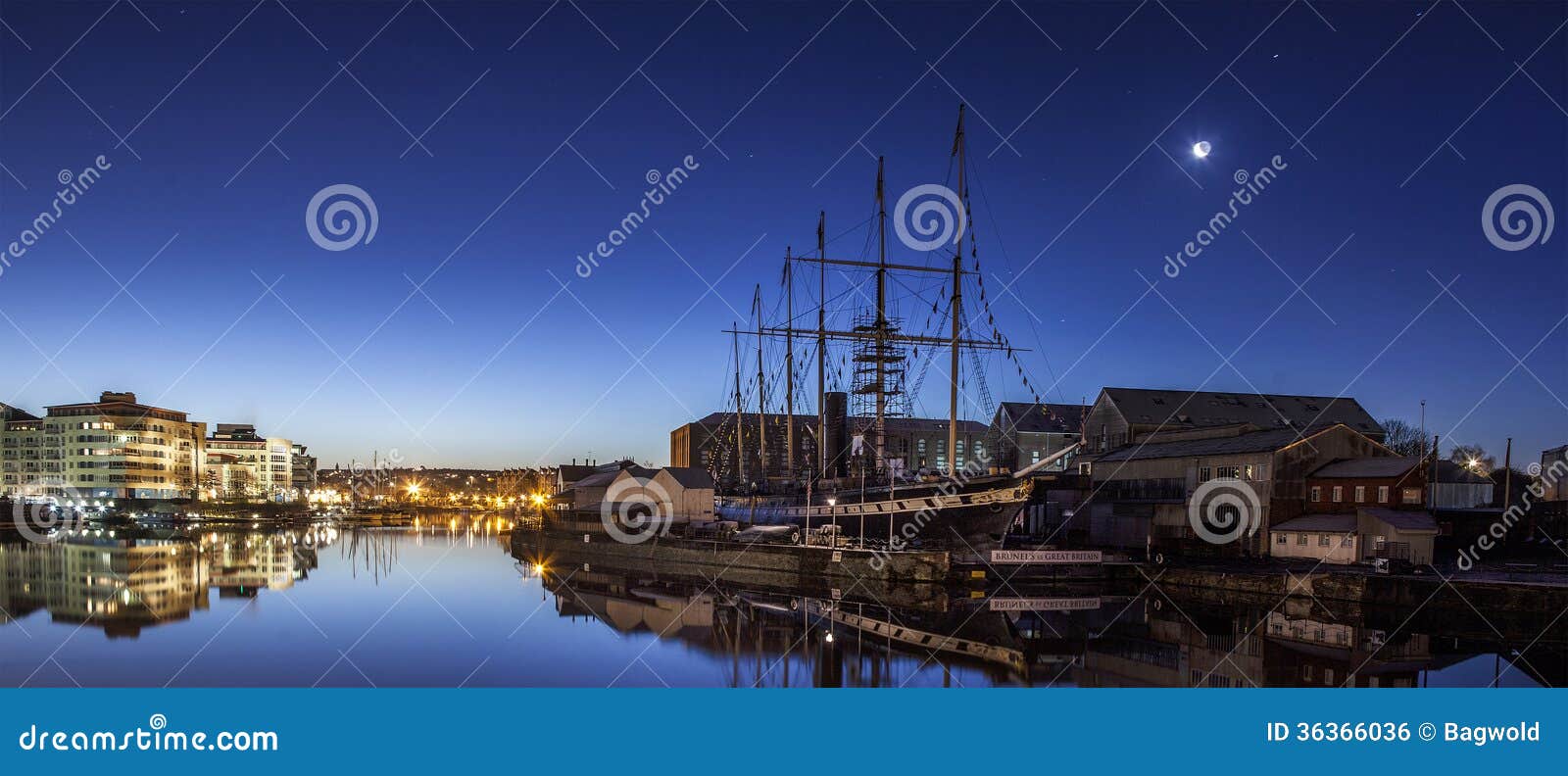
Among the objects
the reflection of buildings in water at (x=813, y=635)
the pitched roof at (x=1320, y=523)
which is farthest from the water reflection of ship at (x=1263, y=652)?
the pitched roof at (x=1320, y=523)

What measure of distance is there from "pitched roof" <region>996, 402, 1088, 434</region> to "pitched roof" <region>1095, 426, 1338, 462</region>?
21907mm

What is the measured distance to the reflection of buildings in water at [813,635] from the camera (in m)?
20.7

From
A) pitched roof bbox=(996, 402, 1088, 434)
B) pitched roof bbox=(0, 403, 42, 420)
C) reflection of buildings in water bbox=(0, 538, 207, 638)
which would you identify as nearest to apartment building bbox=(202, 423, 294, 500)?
pitched roof bbox=(0, 403, 42, 420)

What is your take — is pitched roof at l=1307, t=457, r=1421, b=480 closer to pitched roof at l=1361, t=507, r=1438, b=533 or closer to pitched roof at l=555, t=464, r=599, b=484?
pitched roof at l=1361, t=507, r=1438, b=533

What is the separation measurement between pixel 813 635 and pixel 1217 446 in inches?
943

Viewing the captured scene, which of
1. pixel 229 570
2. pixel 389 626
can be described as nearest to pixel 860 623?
pixel 389 626

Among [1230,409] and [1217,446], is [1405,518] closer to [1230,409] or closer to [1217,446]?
[1217,446]

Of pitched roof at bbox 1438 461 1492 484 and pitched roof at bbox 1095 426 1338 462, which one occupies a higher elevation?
pitched roof at bbox 1095 426 1338 462

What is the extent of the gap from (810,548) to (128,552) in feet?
141

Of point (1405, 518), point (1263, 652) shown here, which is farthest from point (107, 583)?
point (1405, 518)

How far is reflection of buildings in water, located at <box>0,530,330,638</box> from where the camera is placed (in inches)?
1185

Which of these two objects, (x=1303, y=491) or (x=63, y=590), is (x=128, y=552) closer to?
(x=63, y=590)

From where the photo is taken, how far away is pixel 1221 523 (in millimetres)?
39469

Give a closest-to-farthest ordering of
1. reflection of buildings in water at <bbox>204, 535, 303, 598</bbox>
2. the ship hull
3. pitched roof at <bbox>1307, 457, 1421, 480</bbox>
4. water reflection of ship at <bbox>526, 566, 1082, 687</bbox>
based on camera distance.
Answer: water reflection of ship at <bbox>526, 566, 1082, 687</bbox>, pitched roof at <bbox>1307, 457, 1421, 480</bbox>, reflection of buildings in water at <bbox>204, 535, 303, 598</bbox>, the ship hull
